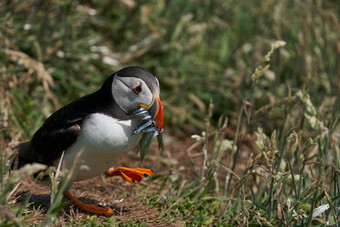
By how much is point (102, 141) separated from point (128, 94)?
0.37 m

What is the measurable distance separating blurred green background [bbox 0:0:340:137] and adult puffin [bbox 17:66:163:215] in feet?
5.12

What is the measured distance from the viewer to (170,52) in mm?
6703

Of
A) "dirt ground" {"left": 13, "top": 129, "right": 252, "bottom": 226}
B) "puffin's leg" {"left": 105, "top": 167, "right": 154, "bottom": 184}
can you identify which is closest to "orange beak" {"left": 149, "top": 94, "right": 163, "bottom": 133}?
"puffin's leg" {"left": 105, "top": 167, "right": 154, "bottom": 184}

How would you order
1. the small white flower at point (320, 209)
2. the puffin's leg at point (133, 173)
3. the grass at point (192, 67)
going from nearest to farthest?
the small white flower at point (320, 209) → the puffin's leg at point (133, 173) → the grass at point (192, 67)

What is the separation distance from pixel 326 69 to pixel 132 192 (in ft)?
8.70

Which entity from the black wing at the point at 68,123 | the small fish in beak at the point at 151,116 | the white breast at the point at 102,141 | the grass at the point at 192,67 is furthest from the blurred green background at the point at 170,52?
the small fish in beak at the point at 151,116

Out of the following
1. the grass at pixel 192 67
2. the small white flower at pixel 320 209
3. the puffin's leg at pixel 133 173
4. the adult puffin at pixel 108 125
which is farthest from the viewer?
the grass at pixel 192 67

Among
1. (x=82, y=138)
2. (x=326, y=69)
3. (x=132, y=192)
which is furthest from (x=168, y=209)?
(x=326, y=69)

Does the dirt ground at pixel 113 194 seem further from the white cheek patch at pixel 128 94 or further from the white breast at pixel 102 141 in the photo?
the white cheek patch at pixel 128 94

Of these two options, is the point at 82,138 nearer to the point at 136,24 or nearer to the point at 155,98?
the point at 155,98

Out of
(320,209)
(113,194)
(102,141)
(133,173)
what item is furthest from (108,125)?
(320,209)

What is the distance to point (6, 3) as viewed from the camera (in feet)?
19.2

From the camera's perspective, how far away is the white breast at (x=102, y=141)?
342 centimetres

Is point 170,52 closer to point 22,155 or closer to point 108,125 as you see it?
point 22,155
